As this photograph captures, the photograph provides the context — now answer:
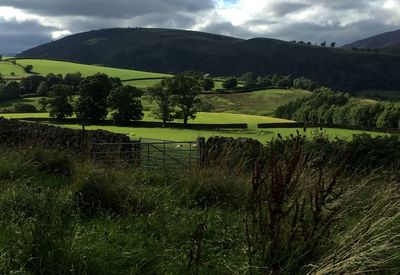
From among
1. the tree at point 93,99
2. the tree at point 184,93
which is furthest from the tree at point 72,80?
the tree at point 184,93

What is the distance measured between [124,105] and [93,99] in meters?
6.98

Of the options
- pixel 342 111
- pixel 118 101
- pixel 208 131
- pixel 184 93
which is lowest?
pixel 208 131

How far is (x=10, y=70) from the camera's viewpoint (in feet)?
479

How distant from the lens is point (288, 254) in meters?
3.78

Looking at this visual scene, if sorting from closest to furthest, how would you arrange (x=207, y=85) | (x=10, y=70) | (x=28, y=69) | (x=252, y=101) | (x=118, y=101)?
(x=118, y=101) < (x=252, y=101) < (x=207, y=85) < (x=10, y=70) < (x=28, y=69)

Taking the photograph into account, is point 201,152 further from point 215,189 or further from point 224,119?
point 224,119

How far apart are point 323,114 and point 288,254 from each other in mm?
109491

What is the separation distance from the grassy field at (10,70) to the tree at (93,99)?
57.2 meters

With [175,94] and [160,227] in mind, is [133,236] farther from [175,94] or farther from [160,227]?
[175,94]

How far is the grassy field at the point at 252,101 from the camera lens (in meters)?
122

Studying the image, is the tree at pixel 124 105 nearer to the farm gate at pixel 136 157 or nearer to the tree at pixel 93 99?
the tree at pixel 93 99

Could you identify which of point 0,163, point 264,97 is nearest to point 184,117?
point 264,97

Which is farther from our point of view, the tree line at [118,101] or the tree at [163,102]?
the tree at [163,102]

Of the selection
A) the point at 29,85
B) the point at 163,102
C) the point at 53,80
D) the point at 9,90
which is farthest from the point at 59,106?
the point at 53,80
